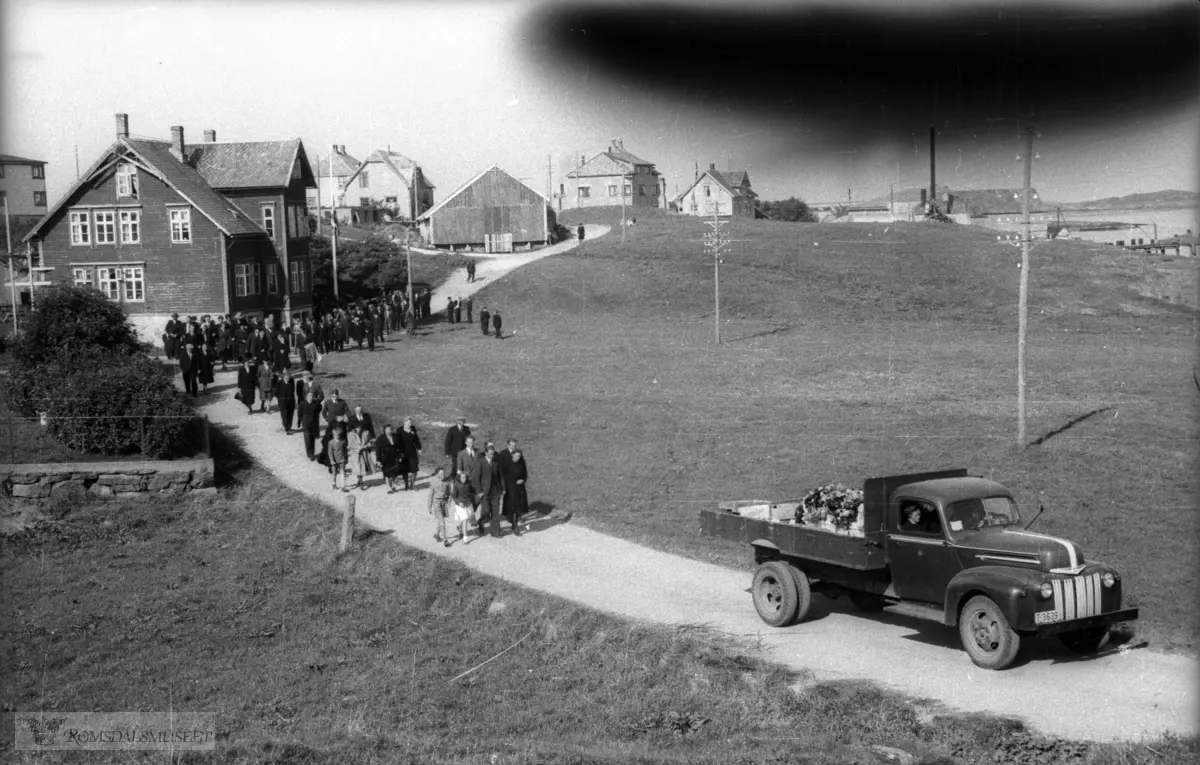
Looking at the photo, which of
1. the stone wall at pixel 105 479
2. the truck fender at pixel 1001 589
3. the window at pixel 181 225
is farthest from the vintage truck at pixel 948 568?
the window at pixel 181 225

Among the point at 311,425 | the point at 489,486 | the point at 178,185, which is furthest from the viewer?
the point at 178,185

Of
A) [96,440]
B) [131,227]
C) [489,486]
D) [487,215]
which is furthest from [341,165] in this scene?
[489,486]

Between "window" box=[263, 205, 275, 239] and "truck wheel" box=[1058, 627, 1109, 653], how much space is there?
148 feet

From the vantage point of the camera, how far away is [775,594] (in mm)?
14680

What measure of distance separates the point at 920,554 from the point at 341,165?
95414 mm

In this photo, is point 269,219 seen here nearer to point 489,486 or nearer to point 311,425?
point 311,425

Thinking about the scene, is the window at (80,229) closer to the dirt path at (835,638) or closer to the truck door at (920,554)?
the dirt path at (835,638)

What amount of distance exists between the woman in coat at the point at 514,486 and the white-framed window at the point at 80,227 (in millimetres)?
34560

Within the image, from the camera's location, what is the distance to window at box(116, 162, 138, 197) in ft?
153

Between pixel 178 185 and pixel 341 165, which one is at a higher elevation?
pixel 341 165

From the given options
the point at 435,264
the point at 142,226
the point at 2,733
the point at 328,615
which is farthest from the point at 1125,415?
the point at 435,264

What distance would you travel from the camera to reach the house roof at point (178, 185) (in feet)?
152

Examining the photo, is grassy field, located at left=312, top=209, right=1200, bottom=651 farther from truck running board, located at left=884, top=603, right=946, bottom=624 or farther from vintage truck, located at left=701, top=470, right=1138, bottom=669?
truck running board, located at left=884, top=603, right=946, bottom=624

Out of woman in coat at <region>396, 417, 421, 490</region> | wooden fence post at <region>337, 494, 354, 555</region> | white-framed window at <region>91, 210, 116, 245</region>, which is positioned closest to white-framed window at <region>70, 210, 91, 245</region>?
white-framed window at <region>91, 210, 116, 245</region>
